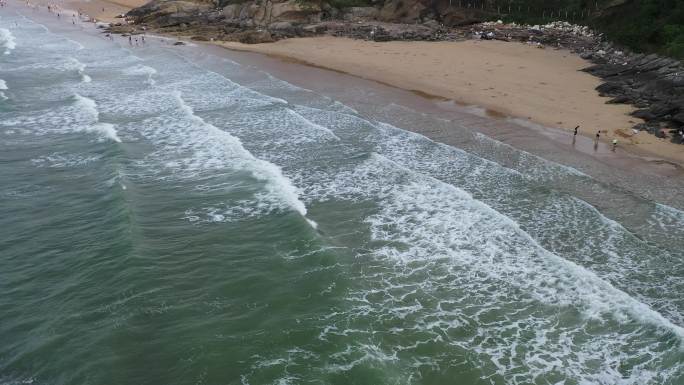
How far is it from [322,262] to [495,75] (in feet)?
73.4

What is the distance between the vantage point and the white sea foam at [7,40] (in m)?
41.8

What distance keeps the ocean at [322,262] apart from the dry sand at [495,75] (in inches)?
174

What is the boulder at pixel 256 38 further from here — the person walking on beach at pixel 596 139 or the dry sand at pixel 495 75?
the person walking on beach at pixel 596 139

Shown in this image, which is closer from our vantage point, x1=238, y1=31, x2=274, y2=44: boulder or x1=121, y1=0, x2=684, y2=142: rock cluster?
x1=121, y1=0, x2=684, y2=142: rock cluster

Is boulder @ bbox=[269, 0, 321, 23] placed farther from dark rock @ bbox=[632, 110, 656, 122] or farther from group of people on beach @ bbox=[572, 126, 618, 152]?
group of people on beach @ bbox=[572, 126, 618, 152]

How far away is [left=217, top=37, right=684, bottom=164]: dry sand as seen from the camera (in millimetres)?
22516

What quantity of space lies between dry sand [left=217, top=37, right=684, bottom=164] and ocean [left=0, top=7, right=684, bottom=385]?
442 cm

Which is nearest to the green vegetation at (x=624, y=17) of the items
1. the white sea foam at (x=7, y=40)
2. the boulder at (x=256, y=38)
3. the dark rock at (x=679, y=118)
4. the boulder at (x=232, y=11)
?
the dark rock at (x=679, y=118)

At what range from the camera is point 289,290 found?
1168 cm

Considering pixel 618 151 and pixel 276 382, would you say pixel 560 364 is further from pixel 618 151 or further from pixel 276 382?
pixel 618 151

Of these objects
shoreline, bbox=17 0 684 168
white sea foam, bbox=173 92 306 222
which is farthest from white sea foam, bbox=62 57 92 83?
white sea foam, bbox=173 92 306 222

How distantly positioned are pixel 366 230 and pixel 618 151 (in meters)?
10.9

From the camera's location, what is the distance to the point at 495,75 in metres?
31.2

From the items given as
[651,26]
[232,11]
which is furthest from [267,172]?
[232,11]
